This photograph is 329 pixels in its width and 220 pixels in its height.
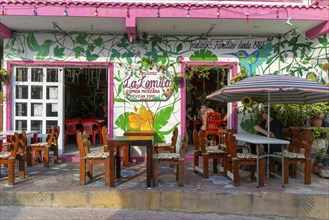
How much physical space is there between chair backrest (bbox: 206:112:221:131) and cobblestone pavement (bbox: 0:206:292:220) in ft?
14.2

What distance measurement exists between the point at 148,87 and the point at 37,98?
280 centimetres

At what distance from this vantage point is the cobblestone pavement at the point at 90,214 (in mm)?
4461

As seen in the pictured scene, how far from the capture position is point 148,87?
7.78m

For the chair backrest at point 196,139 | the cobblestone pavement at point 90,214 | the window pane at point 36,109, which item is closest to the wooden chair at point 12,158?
the cobblestone pavement at point 90,214

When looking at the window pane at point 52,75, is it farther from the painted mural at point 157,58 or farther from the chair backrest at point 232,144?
the chair backrest at point 232,144

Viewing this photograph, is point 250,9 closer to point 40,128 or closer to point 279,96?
point 279,96

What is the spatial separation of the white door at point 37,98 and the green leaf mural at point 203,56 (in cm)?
333

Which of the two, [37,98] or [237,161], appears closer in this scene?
[237,161]

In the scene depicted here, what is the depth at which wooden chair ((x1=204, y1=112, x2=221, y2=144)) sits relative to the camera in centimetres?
883

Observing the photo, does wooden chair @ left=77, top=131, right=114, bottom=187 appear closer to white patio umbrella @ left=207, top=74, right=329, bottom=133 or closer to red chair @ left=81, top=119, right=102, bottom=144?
white patio umbrella @ left=207, top=74, right=329, bottom=133

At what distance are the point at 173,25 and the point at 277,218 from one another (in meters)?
4.61

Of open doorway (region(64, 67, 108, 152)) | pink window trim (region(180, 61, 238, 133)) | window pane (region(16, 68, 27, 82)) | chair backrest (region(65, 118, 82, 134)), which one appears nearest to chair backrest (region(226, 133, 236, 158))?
pink window trim (region(180, 61, 238, 133))

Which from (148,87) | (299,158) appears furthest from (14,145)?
(299,158)

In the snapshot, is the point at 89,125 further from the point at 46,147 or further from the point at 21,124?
the point at 46,147
